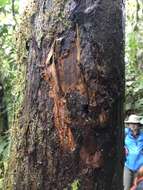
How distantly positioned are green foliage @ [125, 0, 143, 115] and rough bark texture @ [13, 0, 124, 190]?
333 inches

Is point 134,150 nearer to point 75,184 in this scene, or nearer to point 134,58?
point 75,184

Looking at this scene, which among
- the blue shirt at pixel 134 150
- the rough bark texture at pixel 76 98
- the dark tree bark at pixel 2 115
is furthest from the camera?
the dark tree bark at pixel 2 115

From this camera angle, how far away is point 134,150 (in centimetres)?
707

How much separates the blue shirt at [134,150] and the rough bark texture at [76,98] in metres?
5.12

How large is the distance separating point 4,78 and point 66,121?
566 centimetres

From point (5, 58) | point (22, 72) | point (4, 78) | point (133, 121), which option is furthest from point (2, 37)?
point (22, 72)

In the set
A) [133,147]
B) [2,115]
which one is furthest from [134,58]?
[2,115]

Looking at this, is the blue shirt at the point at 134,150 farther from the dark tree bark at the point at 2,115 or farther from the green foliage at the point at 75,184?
the green foliage at the point at 75,184

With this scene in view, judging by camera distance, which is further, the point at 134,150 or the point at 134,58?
the point at 134,58

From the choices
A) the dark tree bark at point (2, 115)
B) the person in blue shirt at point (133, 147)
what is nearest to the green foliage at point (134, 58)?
the person in blue shirt at point (133, 147)

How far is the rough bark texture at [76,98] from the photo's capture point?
1918mm

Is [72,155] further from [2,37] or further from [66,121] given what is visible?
[2,37]

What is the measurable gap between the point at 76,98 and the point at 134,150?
17.4ft

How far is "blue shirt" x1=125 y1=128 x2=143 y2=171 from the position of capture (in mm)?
7055
